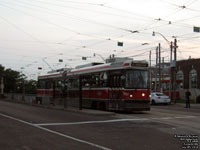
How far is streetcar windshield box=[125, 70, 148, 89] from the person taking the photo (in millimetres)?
19125

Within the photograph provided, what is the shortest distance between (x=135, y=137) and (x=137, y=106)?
29.5 ft

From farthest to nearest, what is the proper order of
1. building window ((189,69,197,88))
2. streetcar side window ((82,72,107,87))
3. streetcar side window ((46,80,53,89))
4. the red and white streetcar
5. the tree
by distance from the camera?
the tree → building window ((189,69,197,88)) → streetcar side window ((46,80,53,89)) → streetcar side window ((82,72,107,87)) → the red and white streetcar

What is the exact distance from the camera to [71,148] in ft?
27.5

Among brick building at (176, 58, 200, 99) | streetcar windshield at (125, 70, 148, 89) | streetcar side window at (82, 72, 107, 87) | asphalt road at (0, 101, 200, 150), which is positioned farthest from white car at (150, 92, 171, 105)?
asphalt road at (0, 101, 200, 150)

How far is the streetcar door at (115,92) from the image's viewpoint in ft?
63.3

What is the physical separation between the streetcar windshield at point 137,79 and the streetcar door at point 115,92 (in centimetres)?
59

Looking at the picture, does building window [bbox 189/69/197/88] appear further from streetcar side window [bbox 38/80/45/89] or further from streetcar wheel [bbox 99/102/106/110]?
streetcar wheel [bbox 99/102/106/110]

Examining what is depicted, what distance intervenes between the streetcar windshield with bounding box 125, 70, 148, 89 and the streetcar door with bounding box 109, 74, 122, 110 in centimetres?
59

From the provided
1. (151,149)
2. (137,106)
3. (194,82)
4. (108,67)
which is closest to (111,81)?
(108,67)

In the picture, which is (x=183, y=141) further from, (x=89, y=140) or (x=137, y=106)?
(x=137, y=106)

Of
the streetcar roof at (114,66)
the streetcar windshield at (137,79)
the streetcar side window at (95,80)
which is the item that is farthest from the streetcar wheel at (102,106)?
the streetcar windshield at (137,79)

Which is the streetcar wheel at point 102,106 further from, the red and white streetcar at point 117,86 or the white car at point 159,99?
the white car at point 159,99

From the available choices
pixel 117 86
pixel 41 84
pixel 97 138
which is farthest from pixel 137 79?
pixel 41 84

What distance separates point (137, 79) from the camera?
19359 mm
